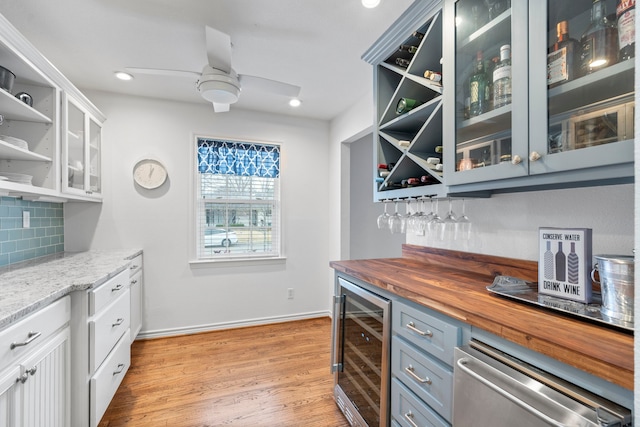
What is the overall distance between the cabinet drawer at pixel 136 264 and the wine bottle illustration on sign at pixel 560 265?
2955 mm

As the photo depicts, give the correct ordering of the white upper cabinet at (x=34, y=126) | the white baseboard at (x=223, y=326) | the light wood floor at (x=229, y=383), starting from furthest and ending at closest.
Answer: the white baseboard at (x=223, y=326), the light wood floor at (x=229, y=383), the white upper cabinet at (x=34, y=126)

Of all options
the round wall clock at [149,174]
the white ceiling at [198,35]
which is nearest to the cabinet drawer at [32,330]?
the white ceiling at [198,35]

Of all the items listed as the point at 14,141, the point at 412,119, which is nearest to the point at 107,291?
the point at 14,141

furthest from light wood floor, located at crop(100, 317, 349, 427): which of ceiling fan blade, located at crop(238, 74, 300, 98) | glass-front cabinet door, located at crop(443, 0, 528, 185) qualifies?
ceiling fan blade, located at crop(238, 74, 300, 98)

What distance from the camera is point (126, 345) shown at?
218 centimetres

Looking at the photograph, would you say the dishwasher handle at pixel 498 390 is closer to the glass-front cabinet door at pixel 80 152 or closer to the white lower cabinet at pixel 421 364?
the white lower cabinet at pixel 421 364

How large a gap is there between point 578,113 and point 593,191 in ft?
1.35

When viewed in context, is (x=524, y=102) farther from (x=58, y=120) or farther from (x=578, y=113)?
(x=58, y=120)

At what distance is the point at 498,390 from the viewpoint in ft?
2.73

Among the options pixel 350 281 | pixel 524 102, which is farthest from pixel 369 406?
pixel 524 102

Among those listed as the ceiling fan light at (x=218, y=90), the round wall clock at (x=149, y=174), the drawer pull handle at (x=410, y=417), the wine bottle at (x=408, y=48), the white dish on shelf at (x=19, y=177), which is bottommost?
the drawer pull handle at (x=410, y=417)

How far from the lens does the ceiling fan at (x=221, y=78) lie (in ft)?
5.87

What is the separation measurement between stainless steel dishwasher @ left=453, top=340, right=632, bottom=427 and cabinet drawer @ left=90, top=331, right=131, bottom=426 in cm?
179

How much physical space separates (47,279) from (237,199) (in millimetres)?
Result: 1996
